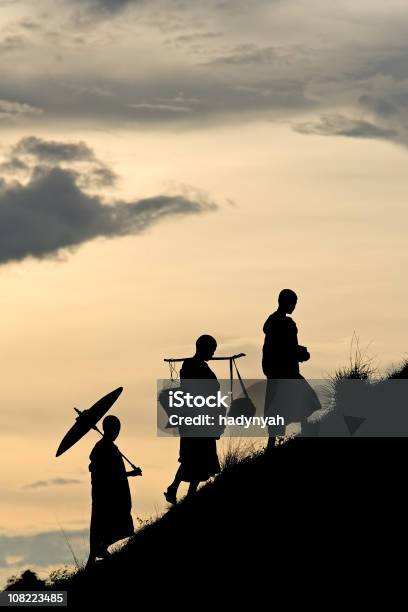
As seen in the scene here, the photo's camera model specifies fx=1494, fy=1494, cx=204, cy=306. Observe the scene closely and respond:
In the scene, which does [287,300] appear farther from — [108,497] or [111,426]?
[108,497]

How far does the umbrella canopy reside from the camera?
22.1m

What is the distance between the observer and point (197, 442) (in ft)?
72.9

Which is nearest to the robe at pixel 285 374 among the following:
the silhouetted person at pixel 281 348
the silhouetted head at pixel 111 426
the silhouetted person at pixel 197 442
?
the silhouetted person at pixel 281 348

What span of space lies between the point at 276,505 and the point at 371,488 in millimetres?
1397

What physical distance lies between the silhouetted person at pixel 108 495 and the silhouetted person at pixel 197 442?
775mm

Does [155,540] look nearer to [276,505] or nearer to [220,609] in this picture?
[276,505]

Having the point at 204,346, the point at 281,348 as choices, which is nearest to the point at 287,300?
the point at 281,348

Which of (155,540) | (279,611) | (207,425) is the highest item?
(207,425)

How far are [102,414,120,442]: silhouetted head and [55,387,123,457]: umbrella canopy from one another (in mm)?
183

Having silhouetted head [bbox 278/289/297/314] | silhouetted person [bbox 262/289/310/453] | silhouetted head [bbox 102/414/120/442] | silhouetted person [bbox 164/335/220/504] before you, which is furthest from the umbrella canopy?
silhouetted head [bbox 278/289/297/314]

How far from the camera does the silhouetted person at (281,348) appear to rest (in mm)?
22188

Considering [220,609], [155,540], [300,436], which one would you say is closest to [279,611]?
[220,609]

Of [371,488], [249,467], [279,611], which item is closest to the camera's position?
[279,611]

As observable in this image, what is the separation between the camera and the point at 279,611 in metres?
18.6
